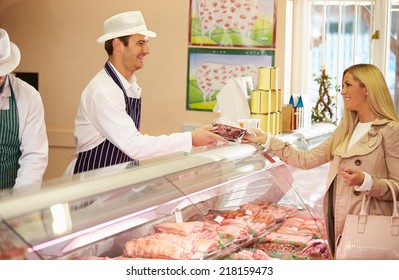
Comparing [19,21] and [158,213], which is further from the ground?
[19,21]

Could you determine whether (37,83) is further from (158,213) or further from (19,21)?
(158,213)

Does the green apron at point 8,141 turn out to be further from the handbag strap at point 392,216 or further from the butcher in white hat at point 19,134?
the handbag strap at point 392,216

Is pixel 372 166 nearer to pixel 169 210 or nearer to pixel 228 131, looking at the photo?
pixel 228 131

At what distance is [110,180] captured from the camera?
2.18 meters

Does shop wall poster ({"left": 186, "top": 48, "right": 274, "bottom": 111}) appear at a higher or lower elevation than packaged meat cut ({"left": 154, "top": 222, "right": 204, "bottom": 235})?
higher

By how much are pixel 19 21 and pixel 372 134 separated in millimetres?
4290

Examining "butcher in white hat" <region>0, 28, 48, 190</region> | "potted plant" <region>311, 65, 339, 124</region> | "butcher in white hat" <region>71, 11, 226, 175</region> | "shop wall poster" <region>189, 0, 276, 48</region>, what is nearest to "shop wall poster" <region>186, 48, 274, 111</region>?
"shop wall poster" <region>189, 0, 276, 48</region>

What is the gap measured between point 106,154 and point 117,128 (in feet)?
0.58

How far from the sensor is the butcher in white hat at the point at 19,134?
10.3 feet

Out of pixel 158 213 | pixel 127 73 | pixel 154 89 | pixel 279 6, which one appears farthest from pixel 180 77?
pixel 158 213

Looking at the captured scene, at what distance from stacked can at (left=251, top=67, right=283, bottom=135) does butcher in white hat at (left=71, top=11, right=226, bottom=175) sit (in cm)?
92

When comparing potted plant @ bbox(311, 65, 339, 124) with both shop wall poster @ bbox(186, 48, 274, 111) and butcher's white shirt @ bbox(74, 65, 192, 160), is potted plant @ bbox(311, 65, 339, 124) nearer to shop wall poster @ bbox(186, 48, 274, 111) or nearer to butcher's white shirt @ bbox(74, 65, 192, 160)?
shop wall poster @ bbox(186, 48, 274, 111)

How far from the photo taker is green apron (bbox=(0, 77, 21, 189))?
3.14m

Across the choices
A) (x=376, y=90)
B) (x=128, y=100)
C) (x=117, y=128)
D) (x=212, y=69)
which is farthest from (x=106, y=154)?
(x=212, y=69)
